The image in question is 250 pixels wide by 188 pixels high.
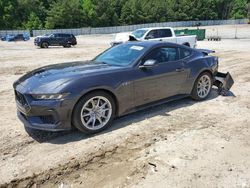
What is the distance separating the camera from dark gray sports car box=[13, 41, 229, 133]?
438cm

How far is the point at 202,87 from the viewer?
6.65 meters

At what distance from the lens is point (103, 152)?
418cm

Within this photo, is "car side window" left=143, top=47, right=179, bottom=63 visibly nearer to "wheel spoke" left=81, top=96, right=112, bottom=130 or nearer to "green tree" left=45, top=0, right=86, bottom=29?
"wheel spoke" left=81, top=96, right=112, bottom=130

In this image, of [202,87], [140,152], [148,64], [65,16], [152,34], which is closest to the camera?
[140,152]

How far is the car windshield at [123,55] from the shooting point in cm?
543

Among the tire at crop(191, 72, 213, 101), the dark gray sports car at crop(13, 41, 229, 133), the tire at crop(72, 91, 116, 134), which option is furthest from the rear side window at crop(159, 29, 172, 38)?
the tire at crop(72, 91, 116, 134)

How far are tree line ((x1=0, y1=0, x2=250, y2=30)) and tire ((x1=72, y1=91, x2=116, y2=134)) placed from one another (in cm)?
7694

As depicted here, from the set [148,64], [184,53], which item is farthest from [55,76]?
[184,53]

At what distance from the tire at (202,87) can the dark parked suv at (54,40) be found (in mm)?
22320

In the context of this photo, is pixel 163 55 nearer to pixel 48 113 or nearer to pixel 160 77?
pixel 160 77

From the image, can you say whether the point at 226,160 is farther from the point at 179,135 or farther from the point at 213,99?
the point at 213,99

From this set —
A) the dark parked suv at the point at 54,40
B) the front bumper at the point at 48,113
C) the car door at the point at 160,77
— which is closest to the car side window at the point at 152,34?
the car door at the point at 160,77

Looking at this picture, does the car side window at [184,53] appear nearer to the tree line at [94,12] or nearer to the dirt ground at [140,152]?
the dirt ground at [140,152]

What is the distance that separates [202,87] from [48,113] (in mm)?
3789
